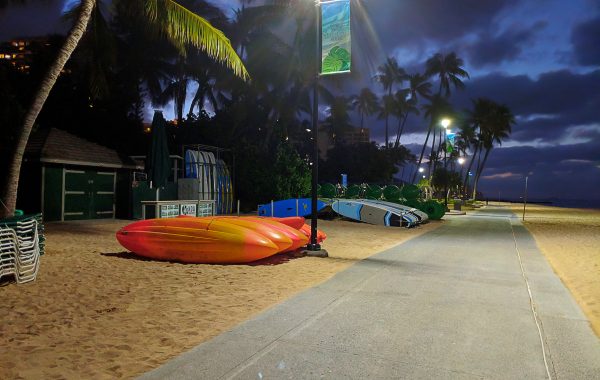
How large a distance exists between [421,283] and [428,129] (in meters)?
56.8

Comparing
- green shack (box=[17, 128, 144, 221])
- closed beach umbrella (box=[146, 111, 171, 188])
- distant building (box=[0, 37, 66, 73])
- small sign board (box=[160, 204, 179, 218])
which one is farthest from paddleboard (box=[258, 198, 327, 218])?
distant building (box=[0, 37, 66, 73])

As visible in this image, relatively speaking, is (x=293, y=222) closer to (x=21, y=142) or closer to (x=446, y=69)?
(x=21, y=142)

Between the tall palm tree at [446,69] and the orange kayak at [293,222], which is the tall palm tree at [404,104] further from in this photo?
the orange kayak at [293,222]

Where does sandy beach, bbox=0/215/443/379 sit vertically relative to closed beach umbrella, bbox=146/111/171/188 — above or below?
below

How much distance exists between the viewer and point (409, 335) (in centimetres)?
466

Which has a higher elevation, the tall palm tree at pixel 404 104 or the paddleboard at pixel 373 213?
the tall palm tree at pixel 404 104

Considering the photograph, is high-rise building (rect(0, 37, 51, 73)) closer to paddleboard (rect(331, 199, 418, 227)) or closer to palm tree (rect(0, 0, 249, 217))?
palm tree (rect(0, 0, 249, 217))

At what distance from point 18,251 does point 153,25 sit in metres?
7.35

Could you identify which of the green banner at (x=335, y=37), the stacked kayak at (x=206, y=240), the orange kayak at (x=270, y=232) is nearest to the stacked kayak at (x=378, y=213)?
the stacked kayak at (x=206, y=240)

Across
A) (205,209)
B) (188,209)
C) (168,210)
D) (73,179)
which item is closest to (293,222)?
(168,210)

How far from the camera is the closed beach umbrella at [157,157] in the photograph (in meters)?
16.1

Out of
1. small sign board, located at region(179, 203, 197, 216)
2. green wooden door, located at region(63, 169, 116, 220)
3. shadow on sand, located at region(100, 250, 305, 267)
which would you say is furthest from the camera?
small sign board, located at region(179, 203, 197, 216)

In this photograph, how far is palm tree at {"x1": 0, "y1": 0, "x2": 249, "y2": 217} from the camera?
9.33 metres

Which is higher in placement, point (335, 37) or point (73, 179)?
point (335, 37)
